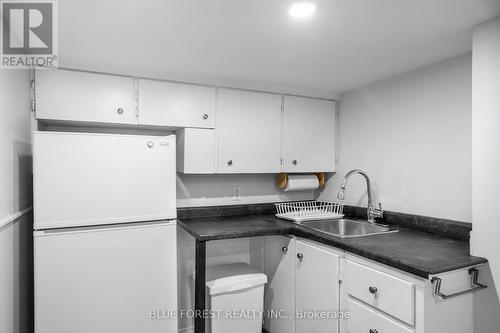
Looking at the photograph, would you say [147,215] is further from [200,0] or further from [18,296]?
[200,0]

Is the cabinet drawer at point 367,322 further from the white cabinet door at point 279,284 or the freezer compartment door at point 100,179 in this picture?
the freezer compartment door at point 100,179

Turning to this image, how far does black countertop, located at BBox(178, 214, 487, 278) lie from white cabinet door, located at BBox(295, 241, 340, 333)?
89mm

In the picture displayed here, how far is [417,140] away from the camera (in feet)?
7.07

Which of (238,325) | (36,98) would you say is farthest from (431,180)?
(36,98)

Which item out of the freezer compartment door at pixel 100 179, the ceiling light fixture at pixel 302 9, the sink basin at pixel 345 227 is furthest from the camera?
the sink basin at pixel 345 227

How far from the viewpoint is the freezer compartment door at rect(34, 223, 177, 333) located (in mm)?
1690

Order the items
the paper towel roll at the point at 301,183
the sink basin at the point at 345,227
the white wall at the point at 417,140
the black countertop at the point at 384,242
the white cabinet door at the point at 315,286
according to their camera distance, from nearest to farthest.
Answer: the black countertop at the point at 384,242, the white cabinet door at the point at 315,286, the white wall at the point at 417,140, the sink basin at the point at 345,227, the paper towel roll at the point at 301,183

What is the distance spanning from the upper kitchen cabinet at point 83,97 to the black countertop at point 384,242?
94 centimetres

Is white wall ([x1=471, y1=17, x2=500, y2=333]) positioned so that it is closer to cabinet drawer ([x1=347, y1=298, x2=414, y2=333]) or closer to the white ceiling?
the white ceiling

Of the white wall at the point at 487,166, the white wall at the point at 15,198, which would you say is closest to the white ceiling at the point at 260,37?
the white wall at the point at 487,166

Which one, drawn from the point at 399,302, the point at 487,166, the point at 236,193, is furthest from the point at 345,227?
the point at 487,166

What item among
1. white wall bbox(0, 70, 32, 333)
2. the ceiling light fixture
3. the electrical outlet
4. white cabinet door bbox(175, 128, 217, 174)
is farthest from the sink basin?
white wall bbox(0, 70, 32, 333)

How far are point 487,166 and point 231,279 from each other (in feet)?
5.50

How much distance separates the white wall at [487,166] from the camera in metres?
1.42
